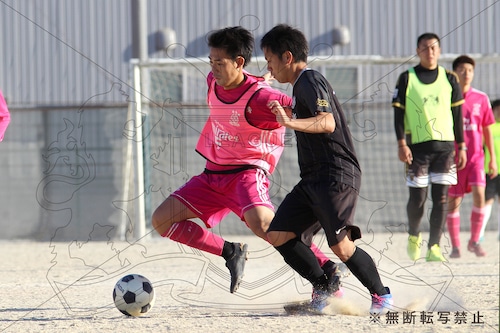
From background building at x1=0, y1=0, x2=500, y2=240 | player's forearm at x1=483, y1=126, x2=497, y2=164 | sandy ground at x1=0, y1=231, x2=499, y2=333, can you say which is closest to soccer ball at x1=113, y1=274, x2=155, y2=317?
sandy ground at x1=0, y1=231, x2=499, y2=333

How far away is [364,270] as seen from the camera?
480 cm

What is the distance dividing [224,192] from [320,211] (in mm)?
1060

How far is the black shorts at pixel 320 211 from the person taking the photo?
4707 millimetres

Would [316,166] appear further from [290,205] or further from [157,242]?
[157,242]

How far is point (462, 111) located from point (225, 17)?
292 inches

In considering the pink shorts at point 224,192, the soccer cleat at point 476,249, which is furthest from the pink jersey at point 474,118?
the pink shorts at point 224,192

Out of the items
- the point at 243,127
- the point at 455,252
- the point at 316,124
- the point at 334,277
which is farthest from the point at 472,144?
the point at 316,124

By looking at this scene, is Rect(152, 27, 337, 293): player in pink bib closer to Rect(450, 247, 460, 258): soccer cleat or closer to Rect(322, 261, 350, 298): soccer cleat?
Rect(322, 261, 350, 298): soccer cleat

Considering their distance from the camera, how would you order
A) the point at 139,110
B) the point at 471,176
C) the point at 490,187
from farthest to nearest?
1. the point at 139,110
2. the point at 490,187
3. the point at 471,176

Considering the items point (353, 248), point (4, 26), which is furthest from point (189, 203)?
point (4, 26)

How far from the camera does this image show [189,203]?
5.65 metres

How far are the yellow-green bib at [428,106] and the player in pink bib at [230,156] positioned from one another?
8.21 ft

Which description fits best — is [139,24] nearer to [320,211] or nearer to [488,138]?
[488,138]

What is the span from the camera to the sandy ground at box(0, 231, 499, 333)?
4.64 m
